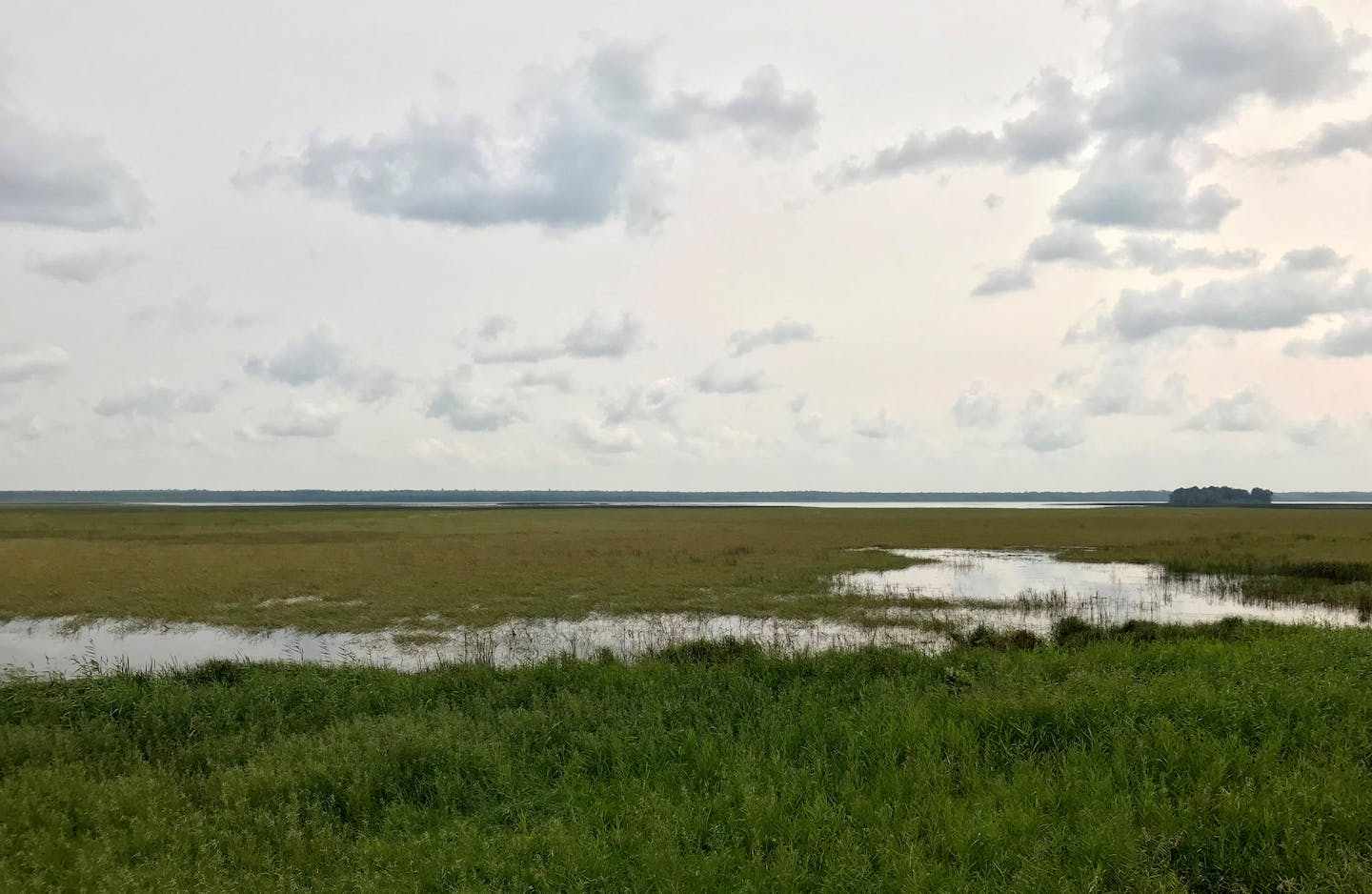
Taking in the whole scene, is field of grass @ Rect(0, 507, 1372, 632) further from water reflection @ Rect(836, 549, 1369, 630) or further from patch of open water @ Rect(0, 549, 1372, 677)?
water reflection @ Rect(836, 549, 1369, 630)

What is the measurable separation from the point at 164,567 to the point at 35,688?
27568 mm

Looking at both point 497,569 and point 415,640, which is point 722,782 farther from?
point 497,569

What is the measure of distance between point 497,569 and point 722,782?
99.3 ft

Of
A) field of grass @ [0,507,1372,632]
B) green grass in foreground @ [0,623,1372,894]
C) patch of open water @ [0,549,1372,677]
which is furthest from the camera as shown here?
field of grass @ [0,507,1372,632]

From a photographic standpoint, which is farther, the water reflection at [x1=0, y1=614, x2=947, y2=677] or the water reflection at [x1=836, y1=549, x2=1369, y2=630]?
the water reflection at [x1=836, y1=549, x2=1369, y2=630]

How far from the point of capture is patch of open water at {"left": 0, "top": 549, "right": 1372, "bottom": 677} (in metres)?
20.5

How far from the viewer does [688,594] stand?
100 ft

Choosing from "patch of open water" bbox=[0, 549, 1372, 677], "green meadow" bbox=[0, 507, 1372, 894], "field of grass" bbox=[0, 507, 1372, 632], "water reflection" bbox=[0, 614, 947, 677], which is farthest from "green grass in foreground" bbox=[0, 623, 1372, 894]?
"field of grass" bbox=[0, 507, 1372, 632]

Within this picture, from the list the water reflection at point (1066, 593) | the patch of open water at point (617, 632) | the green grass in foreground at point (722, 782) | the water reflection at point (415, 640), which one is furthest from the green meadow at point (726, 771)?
the water reflection at point (1066, 593)

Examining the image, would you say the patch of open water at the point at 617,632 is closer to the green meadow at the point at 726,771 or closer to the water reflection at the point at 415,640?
the water reflection at the point at 415,640

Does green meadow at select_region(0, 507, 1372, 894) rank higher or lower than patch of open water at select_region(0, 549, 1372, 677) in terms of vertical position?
higher

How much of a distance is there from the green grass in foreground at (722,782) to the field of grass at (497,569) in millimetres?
11910

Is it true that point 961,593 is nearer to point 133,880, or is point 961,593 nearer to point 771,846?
point 771,846

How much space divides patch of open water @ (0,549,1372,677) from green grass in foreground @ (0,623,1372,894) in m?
4.79
